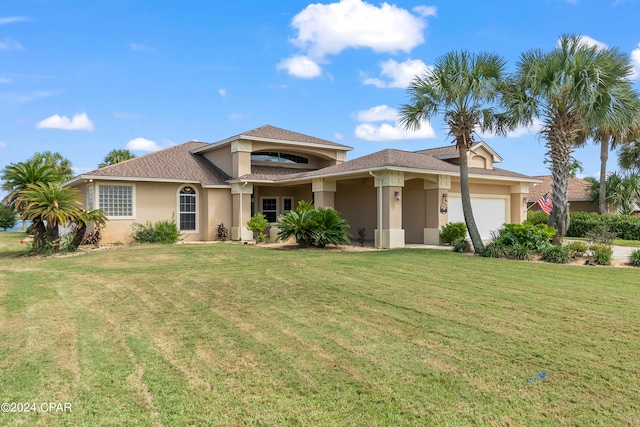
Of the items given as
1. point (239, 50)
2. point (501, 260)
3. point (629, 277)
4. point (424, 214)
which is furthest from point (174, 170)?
point (629, 277)

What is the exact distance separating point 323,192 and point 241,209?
455cm

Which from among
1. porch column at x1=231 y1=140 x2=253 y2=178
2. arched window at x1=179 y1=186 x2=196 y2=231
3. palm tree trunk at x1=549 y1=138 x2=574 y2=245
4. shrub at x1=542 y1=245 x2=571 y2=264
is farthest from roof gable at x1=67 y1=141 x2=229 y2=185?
shrub at x1=542 y1=245 x2=571 y2=264

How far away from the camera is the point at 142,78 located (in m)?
19.2

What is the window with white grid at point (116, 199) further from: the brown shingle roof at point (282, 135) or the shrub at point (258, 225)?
the brown shingle roof at point (282, 135)

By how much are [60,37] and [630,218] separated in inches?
1121

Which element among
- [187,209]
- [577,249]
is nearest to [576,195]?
[577,249]

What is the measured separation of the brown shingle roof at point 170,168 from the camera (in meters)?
20.4

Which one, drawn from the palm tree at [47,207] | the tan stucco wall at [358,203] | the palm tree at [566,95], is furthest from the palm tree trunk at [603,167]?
the palm tree at [47,207]

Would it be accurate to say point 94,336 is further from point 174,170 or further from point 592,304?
point 174,170

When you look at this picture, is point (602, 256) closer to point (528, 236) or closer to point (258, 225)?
point (528, 236)

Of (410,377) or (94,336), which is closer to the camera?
(410,377)

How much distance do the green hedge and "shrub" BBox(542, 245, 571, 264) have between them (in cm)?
1134

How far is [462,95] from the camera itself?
15.1m

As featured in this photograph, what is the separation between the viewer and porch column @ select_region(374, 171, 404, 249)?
1759cm
